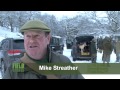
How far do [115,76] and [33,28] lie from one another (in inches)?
50.5

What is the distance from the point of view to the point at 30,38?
105 inches

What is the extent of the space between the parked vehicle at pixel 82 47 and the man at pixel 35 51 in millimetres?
224

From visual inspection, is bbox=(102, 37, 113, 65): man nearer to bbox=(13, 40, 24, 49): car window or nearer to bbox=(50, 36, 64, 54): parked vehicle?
bbox=(50, 36, 64, 54): parked vehicle

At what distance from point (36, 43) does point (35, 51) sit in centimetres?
11

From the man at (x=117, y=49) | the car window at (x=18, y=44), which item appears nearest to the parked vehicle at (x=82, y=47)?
the man at (x=117, y=49)

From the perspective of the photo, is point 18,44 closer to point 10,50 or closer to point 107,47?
point 10,50

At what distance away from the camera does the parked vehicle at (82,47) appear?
111 inches

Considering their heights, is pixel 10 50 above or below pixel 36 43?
below

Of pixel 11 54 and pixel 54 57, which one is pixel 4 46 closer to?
pixel 11 54

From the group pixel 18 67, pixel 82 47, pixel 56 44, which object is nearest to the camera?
pixel 18 67

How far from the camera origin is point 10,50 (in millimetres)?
2812

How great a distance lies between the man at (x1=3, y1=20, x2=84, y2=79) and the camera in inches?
104

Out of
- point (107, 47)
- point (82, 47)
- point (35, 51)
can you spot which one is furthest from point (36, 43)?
point (107, 47)

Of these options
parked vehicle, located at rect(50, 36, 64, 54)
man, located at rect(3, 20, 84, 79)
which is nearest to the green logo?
man, located at rect(3, 20, 84, 79)
